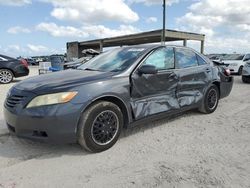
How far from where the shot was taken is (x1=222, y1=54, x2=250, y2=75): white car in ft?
51.0

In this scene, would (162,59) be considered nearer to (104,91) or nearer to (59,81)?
(104,91)

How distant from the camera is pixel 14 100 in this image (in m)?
3.77

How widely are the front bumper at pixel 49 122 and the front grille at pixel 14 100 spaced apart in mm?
154

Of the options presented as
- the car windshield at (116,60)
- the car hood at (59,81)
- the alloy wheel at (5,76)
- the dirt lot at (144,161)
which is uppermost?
the car windshield at (116,60)

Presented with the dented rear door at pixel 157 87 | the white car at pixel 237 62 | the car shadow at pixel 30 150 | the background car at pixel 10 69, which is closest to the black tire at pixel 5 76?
the background car at pixel 10 69

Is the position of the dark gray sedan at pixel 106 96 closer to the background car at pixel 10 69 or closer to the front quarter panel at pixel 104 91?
the front quarter panel at pixel 104 91

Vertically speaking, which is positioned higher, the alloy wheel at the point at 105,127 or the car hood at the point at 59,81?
the car hood at the point at 59,81

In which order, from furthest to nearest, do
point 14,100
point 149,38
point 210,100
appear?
point 149,38, point 210,100, point 14,100

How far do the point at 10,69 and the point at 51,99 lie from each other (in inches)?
362

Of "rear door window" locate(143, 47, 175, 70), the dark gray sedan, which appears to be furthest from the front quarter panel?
"rear door window" locate(143, 47, 175, 70)

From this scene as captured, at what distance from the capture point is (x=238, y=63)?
15.6 m

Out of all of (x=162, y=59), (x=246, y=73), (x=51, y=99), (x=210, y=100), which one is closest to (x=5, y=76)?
(x=162, y=59)

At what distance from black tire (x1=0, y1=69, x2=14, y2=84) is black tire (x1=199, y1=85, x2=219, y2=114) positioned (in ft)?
29.1

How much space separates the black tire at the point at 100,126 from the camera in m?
3.65
